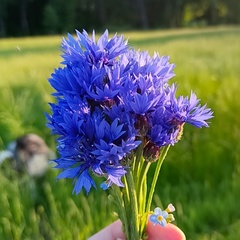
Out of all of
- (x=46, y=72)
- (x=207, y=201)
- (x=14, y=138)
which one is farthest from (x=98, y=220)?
(x=46, y=72)

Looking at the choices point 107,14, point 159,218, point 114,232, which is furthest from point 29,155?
point 107,14

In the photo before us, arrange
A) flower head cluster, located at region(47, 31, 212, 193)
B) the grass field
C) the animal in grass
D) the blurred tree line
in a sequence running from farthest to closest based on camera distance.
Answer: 1. the blurred tree line
2. the animal in grass
3. the grass field
4. flower head cluster, located at region(47, 31, 212, 193)

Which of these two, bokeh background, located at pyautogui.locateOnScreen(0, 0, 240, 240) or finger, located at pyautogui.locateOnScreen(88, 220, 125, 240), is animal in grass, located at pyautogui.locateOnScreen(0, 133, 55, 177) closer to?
bokeh background, located at pyautogui.locateOnScreen(0, 0, 240, 240)

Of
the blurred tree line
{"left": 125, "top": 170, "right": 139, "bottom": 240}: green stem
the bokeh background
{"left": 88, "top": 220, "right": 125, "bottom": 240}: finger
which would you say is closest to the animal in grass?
the bokeh background

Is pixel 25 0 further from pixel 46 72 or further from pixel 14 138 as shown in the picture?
pixel 14 138

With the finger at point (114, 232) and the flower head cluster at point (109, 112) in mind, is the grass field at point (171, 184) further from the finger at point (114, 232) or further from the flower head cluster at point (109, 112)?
the flower head cluster at point (109, 112)

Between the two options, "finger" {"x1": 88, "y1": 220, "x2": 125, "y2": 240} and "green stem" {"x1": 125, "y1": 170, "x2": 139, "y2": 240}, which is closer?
"green stem" {"x1": 125, "y1": 170, "x2": 139, "y2": 240}

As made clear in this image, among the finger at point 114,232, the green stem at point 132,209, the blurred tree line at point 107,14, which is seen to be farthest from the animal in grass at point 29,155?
the blurred tree line at point 107,14
